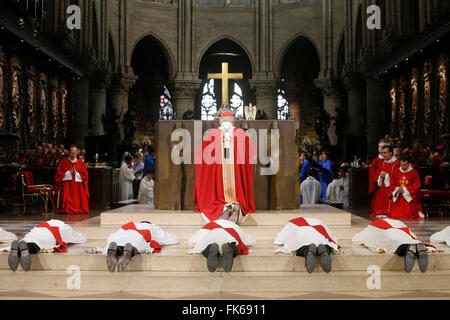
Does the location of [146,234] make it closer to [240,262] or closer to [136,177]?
[240,262]

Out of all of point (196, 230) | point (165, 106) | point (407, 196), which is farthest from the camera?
point (165, 106)

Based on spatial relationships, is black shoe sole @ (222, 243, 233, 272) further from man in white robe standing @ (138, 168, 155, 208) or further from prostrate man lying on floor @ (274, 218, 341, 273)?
man in white robe standing @ (138, 168, 155, 208)

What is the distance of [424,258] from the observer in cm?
528

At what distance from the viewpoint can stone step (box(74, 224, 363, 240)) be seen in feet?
22.2

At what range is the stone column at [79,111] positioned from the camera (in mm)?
21359

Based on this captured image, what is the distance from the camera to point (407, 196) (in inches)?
372

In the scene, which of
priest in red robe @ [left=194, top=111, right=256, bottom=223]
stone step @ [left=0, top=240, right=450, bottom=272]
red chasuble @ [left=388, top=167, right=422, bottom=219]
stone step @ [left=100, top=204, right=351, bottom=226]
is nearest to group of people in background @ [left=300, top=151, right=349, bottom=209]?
red chasuble @ [left=388, top=167, right=422, bottom=219]

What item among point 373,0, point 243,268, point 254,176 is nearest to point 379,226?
point 243,268

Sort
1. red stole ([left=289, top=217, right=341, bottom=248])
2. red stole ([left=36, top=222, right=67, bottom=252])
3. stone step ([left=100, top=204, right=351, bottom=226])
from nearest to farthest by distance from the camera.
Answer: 1. red stole ([left=289, top=217, right=341, bottom=248])
2. red stole ([left=36, top=222, right=67, bottom=252])
3. stone step ([left=100, top=204, right=351, bottom=226])

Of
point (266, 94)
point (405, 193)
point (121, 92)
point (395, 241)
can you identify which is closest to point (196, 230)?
point (395, 241)

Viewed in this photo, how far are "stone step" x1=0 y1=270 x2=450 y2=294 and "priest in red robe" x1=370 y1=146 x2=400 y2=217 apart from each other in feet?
15.7

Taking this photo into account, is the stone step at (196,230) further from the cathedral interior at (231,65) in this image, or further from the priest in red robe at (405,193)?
the cathedral interior at (231,65)

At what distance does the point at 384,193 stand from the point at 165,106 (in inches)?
1056

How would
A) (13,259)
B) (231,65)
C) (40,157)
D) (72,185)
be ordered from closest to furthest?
(13,259) → (72,185) → (40,157) → (231,65)
